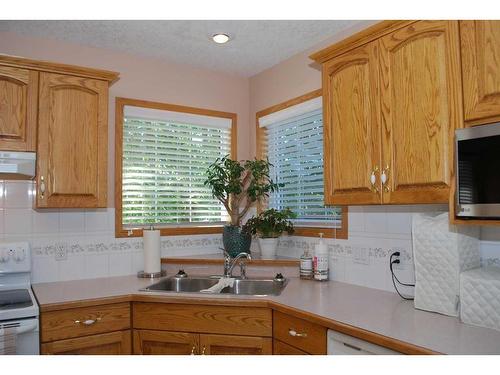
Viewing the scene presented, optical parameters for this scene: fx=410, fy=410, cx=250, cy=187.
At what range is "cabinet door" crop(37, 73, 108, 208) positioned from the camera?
236cm

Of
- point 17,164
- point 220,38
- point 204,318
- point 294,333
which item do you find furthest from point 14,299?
point 220,38

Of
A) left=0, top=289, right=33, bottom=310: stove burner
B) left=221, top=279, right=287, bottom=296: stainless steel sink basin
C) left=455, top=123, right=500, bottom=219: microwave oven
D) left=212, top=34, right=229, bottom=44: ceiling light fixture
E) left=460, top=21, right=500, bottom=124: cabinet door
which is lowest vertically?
left=221, top=279, right=287, bottom=296: stainless steel sink basin

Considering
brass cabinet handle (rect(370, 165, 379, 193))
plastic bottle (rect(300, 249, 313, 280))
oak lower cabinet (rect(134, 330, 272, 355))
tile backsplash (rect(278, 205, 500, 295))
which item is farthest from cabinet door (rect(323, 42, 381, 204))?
oak lower cabinet (rect(134, 330, 272, 355))

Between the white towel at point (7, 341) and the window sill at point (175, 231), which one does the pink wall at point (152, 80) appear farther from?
the white towel at point (7, 341)

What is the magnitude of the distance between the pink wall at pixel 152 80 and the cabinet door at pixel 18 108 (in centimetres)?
A: 40

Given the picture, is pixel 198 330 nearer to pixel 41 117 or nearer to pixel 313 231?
pixel 313 231

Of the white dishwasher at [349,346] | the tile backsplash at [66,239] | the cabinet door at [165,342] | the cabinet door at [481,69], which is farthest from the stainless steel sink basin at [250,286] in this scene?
the cabinet door at [481,69]

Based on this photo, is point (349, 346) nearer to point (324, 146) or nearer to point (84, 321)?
point (324, 146)

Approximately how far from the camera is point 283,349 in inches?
78.5

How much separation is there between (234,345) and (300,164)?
140cm

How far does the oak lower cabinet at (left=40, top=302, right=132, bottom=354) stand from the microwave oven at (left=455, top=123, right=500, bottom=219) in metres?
1.75

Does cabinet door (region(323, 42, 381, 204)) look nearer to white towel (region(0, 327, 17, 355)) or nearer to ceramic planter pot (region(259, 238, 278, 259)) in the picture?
ceramic planter pot (region(259, 238, 278, 259))

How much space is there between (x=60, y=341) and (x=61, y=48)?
6.07 feet

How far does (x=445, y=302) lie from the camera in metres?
1.76
